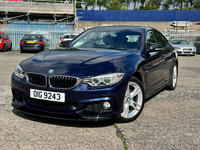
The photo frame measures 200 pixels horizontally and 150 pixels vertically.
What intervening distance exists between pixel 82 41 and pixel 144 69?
1449 mm

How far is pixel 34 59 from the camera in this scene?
162 inches

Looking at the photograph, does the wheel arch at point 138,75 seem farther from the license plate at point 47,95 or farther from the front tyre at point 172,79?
the front tyre at point 172,79

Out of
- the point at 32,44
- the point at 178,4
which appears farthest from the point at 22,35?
the point at 178,4

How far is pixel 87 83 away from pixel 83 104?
0.27 meters

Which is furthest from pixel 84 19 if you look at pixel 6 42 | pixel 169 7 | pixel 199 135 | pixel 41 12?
pixel 199 135

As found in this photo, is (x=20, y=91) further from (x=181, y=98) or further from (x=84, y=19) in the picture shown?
(x=84, y=19)

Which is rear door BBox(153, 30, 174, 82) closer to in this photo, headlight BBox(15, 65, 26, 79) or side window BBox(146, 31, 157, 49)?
side window BBox(146, 31, 157, 49)

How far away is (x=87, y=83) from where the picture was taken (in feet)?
A: 11.1

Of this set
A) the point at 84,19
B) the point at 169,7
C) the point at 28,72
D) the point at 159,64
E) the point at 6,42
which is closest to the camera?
the point at 28,72

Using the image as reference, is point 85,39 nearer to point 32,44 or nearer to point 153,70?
point 153,70

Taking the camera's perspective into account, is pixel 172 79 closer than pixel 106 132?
No

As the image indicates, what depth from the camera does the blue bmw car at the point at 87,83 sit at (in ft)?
11.2

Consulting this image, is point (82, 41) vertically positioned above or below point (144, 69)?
above

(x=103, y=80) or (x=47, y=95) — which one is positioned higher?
(x=103, y=80)
